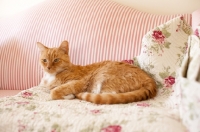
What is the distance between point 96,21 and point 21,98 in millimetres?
755

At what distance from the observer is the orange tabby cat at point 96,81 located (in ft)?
3.75

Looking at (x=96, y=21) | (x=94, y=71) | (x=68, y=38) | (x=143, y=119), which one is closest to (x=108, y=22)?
(x=96, y=21)

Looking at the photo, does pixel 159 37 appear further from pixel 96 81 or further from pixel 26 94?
pixel 26 94

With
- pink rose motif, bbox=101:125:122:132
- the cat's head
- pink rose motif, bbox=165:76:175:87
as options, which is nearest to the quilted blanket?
pink rose motif, bbox=101:125:122:132

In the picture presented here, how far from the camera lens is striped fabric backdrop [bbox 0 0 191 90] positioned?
1592 mm

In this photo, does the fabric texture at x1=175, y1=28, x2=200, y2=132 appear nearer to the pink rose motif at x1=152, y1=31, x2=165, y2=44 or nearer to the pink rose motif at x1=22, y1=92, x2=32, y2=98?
the pink rose motif at x1=152, y1=31, x2=165, y2=44

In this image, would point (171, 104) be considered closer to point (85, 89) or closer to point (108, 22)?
point (85, 89)

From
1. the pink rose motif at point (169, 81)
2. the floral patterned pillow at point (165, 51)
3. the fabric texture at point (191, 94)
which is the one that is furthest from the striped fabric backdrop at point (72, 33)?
the fabric texture at point (191, 94)

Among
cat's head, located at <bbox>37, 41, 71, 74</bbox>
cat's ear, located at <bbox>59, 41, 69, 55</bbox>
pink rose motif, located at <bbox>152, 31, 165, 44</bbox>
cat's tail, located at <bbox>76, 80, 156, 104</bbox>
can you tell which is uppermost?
pink rose motif, located at <bbox>152, 31, 165, 44</bbox>

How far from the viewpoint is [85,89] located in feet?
4.40

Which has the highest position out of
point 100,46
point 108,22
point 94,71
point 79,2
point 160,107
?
point 79,2

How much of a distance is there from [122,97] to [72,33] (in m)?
0.77

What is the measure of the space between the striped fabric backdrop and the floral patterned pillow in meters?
0.19

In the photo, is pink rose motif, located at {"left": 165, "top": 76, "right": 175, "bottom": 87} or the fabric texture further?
pink rose motif, located at {"left": 165, "top": 76, "right": 175, "bottom": 87}
